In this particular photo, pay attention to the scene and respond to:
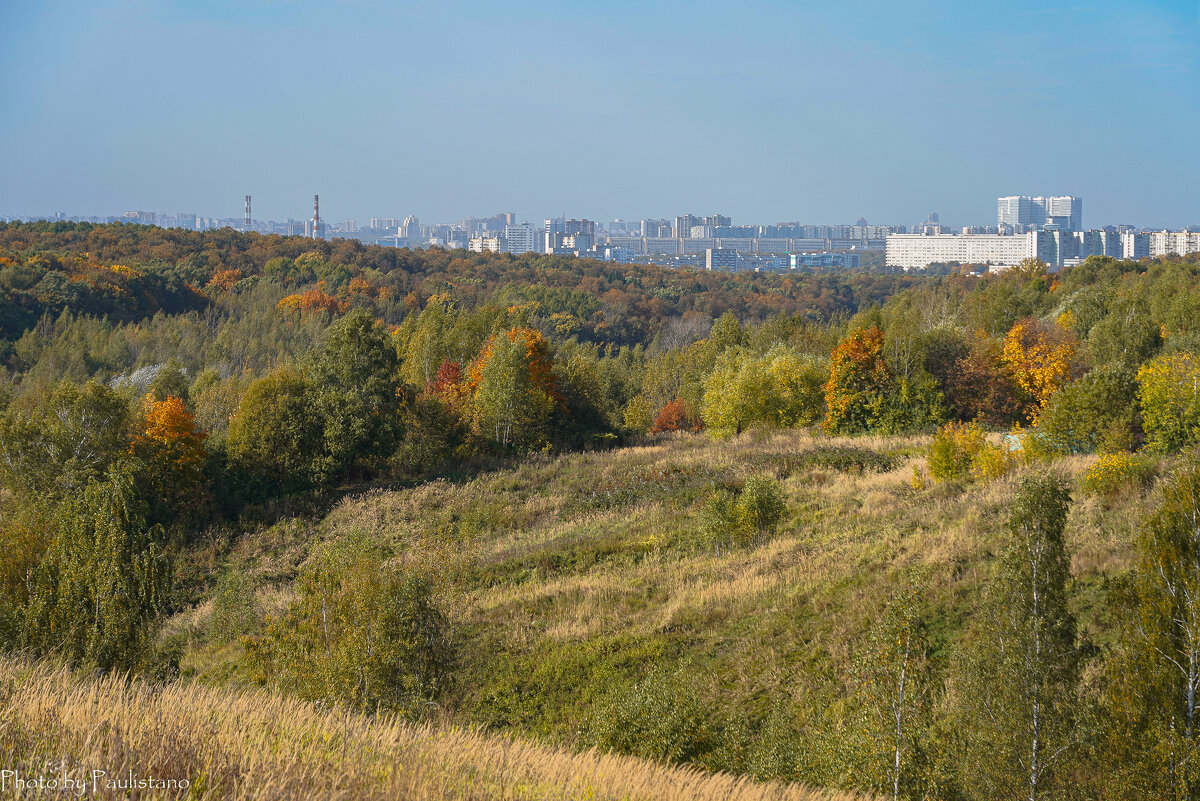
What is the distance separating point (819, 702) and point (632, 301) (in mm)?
110375

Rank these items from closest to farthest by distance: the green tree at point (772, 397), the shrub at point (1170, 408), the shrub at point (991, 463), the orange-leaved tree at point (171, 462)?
the shrub at point (991, 463) < the shrub at point (1170, 408) < the orange-leaved tree at point (171, 462) < the green tree at point (772, 397)

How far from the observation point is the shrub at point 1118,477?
1864cm

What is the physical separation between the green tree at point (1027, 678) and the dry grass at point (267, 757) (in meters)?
1.55

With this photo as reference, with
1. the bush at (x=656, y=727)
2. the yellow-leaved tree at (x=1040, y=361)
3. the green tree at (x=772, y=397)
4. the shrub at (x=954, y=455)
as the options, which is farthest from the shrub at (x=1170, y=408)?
the bush at (x=656, y=727)

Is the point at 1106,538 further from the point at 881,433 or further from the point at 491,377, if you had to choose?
the point at 491,377

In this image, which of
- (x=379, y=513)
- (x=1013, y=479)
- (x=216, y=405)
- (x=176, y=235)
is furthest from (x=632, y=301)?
(x=1013, y=479)

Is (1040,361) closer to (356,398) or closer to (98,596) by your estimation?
(356,398)

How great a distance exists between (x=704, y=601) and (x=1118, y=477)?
1046cm

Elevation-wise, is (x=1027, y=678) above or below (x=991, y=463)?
above

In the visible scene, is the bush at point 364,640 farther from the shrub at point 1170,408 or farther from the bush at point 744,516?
the shrub at point 1170,408

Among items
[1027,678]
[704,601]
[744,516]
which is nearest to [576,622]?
[704,601]

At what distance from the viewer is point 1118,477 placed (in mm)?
18828

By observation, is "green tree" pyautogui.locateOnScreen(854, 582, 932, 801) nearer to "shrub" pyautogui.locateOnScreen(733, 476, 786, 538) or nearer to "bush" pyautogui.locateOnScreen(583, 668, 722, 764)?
"bush" pyautogui.locateOnScreen(583, 668, 722, 764)

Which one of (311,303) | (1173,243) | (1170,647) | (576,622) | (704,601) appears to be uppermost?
(1173,243)
